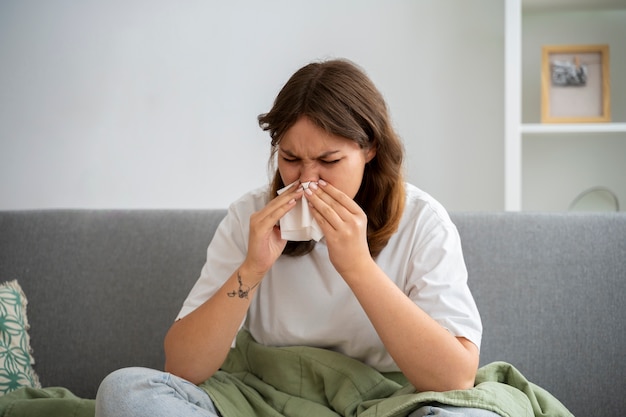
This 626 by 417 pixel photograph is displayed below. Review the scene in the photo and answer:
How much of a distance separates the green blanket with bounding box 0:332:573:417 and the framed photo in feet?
3.60

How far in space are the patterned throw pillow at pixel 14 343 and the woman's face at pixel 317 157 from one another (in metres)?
0.88

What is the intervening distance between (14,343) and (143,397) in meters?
0.79

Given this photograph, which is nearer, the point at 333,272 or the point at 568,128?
the point at 333,272

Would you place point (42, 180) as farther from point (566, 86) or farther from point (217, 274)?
point (566, 86)

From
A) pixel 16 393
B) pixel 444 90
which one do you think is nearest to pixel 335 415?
pixel 16 393

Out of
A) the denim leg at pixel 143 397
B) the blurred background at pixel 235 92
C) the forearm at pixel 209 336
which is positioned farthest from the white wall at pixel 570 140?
the denim leg at pixel 143 397

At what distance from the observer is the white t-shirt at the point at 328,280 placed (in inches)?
60.1

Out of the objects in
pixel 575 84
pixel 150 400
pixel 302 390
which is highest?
pixel 575 84

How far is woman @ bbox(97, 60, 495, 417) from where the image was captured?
4.45 ft

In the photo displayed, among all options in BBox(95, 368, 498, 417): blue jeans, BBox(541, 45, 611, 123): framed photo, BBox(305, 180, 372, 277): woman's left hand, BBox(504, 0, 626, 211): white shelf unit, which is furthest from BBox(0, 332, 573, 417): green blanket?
BBox(541, 45, 611, 123): framed photo

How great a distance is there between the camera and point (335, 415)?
147 cm

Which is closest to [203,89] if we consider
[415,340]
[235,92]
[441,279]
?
[235,92]

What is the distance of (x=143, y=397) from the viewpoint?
1.24 metres

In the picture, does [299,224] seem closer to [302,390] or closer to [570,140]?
[302,390]
